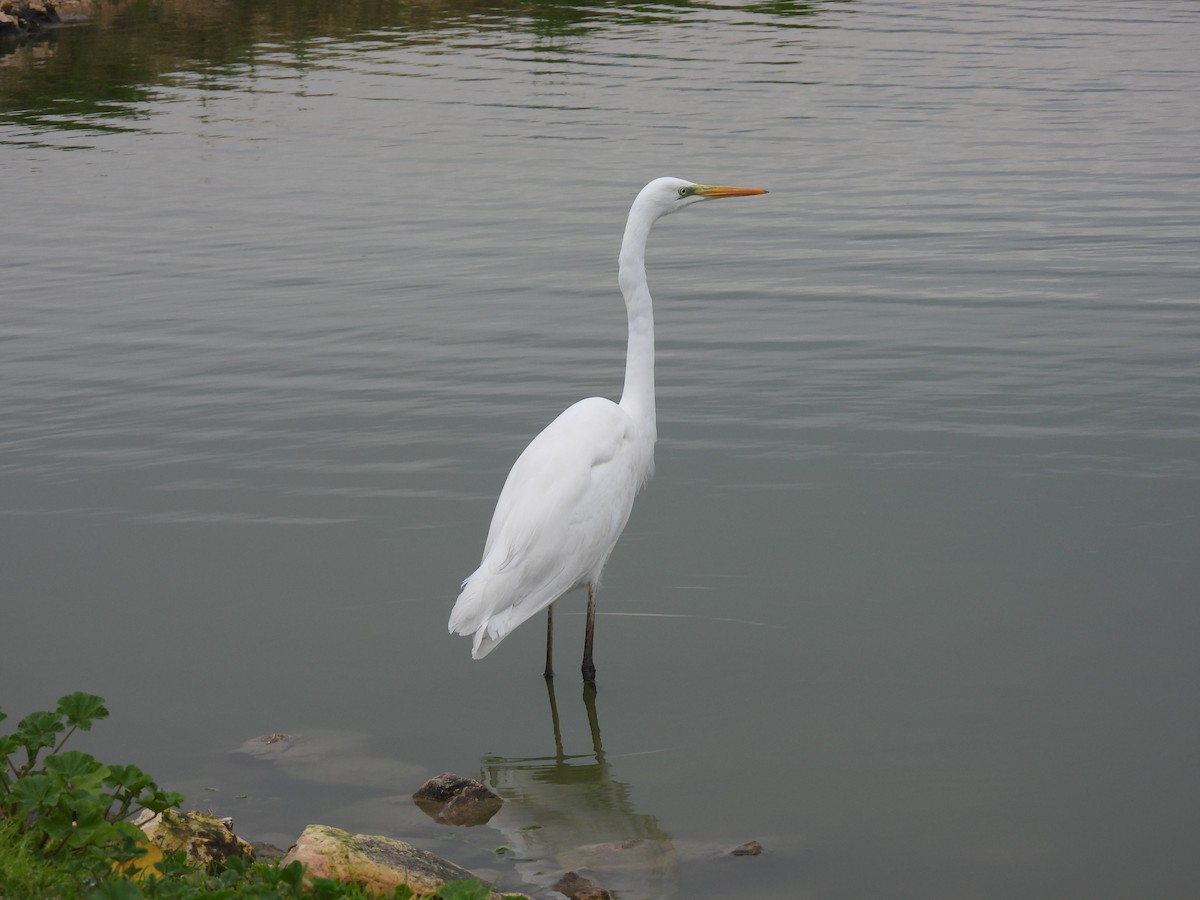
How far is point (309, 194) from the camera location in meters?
15.2

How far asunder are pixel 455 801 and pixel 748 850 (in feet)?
3.33

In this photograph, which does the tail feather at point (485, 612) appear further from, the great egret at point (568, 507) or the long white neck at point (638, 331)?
the long white neck at point (638, 331)

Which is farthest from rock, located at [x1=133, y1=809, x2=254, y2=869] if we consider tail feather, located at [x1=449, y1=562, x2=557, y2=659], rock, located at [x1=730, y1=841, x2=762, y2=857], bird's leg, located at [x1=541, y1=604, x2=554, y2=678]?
bird's leg, located at [x1=541, y1=604, x2=554, y2=678]

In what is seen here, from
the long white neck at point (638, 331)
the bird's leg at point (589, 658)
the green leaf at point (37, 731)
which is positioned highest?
the long white neck at point (638, 331)

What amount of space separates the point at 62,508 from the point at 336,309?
13.4ft

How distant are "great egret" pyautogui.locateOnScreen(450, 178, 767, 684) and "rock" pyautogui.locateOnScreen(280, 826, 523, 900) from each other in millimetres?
1369

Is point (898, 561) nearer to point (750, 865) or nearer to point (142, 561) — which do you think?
point (750, 865)

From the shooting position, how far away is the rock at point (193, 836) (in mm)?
3746

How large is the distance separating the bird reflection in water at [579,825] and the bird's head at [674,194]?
2357mm

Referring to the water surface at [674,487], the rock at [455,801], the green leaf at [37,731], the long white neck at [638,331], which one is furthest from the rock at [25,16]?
the green leaf at [37,731]

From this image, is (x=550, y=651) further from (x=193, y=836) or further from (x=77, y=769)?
(x=77, y=769)

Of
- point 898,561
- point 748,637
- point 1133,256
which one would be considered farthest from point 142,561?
point 1133,256

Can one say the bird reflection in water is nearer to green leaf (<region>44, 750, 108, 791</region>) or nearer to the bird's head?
green leaf (<region>44, 750, 108, 791</region>)

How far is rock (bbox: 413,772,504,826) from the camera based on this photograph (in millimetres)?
4617
